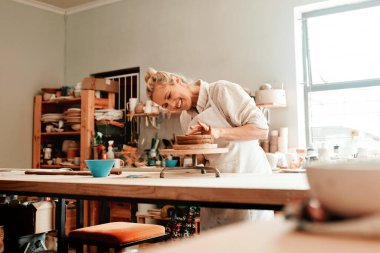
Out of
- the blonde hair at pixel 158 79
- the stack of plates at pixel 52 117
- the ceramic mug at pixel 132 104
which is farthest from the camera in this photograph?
the stack of plates at pixel 52 117

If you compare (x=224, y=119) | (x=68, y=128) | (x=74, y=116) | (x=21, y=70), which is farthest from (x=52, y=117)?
(x=224, y=119)

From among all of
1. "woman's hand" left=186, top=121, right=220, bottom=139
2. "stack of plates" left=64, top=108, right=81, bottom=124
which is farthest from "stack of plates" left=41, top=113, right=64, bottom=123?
"woman's hand" left=186, top=121, right=220, bottom=139

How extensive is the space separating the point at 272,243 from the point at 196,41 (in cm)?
464

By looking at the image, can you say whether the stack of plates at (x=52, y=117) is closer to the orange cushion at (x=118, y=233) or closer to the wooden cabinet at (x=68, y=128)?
the wooden cabinet at (x=68, y=128)

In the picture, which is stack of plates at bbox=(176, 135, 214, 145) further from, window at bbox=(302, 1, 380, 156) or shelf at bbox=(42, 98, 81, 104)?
shelf at bbox=(42, 98, 81, 104)

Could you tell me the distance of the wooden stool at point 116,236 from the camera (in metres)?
1.79

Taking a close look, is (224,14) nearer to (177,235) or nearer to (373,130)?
(373,130)

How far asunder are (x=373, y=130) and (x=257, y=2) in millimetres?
1872

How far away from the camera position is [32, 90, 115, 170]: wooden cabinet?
5.09 meters

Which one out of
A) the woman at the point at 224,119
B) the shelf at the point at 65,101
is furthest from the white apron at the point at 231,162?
the shelf at the point at 65,101

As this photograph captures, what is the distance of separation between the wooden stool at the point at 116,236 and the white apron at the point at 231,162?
268 millimetres

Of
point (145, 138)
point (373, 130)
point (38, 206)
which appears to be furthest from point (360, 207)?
point (145, 138)

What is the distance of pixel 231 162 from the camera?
2.01 metres

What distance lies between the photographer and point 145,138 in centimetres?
516
